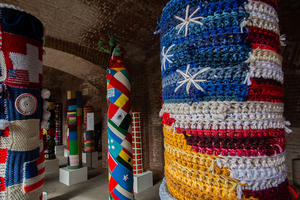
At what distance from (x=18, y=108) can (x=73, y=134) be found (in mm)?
3179

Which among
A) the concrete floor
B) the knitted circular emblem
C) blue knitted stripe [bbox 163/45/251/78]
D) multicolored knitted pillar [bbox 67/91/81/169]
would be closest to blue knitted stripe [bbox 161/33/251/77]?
blue knitted stripe [bbox 163/45/251/78]

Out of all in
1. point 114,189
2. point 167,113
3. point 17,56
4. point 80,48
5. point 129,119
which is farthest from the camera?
point 80,48

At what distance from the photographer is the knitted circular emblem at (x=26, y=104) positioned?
95 cm

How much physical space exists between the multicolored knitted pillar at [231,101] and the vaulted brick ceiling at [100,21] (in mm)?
2548

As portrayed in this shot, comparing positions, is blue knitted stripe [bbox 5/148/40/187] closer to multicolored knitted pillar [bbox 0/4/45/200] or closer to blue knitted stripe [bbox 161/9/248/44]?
multicolored knitted pillar [bbox 0/4/45/200]

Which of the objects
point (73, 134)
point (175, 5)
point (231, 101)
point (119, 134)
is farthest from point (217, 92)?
point (73, 134)

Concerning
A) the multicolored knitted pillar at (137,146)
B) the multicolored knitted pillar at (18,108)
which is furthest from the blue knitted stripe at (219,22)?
the multicolored knitted pillar at (137,146)

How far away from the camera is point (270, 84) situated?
453 millimetres

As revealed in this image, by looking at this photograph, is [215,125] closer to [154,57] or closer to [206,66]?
[206,66]

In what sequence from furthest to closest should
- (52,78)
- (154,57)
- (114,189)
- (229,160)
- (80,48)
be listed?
(52,78) → (154,57) → (80,48) → (114,189) → (229,160)

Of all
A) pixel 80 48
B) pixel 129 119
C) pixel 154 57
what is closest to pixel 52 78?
pixel 80 48

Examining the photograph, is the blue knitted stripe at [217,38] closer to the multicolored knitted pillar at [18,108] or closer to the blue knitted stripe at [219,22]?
the blue knitted stripe at [219,22]

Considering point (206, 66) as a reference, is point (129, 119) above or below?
below

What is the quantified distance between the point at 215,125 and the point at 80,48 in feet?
10.8
